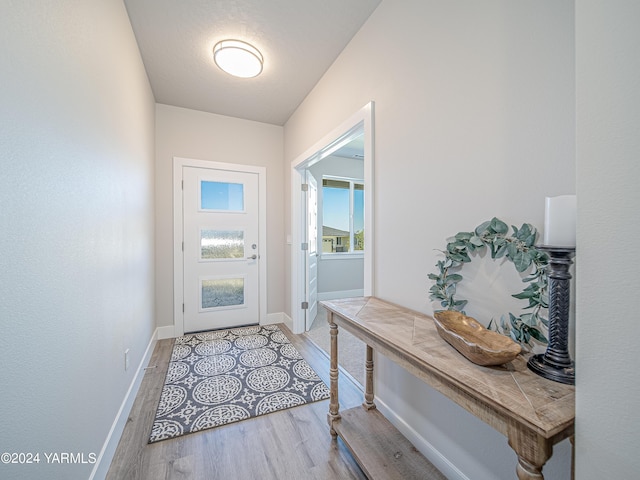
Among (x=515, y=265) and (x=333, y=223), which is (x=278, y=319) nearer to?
(x=333, y=223)

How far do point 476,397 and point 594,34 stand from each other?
0.90 meters

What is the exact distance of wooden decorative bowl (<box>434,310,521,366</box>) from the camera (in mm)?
745

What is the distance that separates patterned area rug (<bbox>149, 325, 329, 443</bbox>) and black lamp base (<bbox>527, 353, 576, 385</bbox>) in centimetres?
152

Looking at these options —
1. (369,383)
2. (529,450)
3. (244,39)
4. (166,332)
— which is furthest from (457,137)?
(166,332)

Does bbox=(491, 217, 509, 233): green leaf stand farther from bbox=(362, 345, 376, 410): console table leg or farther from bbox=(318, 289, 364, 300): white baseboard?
bbox=(318, 289, 364, 300): white baseboard

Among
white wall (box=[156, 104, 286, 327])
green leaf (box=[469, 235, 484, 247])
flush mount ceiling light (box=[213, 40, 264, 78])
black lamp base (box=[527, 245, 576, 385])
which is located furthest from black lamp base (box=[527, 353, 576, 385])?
white wall (box=[156, 104, 286, 327])

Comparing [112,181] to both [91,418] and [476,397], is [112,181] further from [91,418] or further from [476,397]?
[476,397]

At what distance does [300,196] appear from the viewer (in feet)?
10.2

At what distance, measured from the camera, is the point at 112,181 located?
148 cm

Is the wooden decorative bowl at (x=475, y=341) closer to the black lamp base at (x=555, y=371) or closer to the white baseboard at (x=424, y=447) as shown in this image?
the black lamp base at (x=555, y=371)

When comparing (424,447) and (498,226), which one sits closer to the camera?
(498,226)

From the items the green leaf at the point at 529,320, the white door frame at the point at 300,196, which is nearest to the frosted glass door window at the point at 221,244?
the white door frame at the point at 300,196

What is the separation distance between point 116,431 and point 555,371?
2079 mm

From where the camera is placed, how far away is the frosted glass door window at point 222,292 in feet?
10.4
